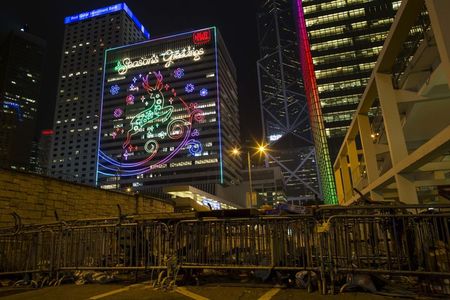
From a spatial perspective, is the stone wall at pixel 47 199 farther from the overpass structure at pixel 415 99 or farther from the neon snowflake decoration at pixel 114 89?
the neon snowflake decoration at pixel 114 89

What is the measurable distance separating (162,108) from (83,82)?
56.3m

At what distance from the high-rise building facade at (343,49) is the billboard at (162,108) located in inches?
1732

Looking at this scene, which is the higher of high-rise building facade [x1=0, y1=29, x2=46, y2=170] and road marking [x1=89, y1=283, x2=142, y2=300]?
high-rise building facade [x1=0, y1=29, x2=46, y2=170]

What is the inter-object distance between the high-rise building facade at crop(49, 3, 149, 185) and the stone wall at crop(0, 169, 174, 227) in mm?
128206

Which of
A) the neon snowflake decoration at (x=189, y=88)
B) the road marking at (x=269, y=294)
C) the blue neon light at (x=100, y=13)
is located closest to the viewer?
the road marking at (x=269, y=294)

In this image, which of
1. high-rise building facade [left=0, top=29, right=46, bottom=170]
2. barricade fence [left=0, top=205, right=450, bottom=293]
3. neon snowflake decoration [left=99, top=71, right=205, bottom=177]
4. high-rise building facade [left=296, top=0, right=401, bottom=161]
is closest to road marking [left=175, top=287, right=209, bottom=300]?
barricade fence [left=0, top=205, right=450, bottom=293]

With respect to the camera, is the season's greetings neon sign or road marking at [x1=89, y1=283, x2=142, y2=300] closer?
road marking at [x1=89, y1=283, x2=142, y2=300]

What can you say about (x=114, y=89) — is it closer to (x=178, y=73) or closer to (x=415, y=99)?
(x=178, y=73)

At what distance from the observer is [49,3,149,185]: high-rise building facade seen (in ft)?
465

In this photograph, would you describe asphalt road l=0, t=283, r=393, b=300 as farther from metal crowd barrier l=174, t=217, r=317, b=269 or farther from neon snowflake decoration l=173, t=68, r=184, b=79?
neon snowflake decoration l=173, t=68, r=184, b=79

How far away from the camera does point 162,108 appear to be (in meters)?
124

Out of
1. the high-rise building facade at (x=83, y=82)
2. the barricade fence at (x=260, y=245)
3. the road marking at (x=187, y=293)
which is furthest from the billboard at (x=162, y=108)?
the road marking at (x=187, y=293)

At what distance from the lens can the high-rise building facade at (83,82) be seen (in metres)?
142

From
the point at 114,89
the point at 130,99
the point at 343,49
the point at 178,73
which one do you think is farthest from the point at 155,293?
the point at 114,89
